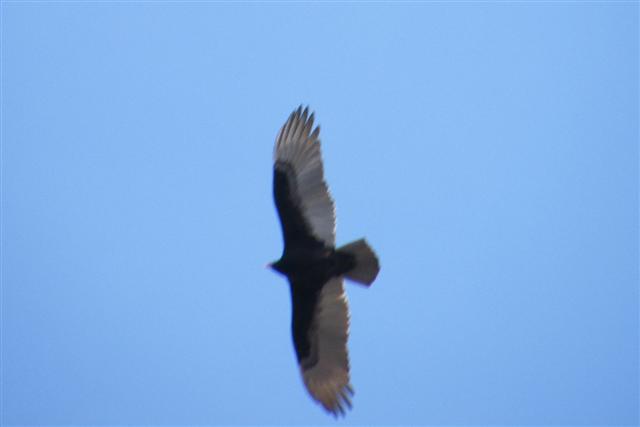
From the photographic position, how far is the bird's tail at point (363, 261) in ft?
31.5

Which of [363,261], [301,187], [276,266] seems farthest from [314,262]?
[301,187]

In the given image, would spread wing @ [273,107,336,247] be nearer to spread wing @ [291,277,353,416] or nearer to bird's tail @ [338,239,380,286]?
bird's tail @ [338,239,380,286]

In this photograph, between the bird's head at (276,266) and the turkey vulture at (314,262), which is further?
the bird's head at (276,266)

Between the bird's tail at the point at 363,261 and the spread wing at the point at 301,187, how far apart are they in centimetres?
33

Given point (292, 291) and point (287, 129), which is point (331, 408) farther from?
point (287, 129)

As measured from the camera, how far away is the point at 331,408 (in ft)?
32.6

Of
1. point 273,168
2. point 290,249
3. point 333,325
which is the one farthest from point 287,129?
point 333,325

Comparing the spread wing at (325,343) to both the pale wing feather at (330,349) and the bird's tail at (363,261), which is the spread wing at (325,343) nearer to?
the pale wing feather at (330,349)

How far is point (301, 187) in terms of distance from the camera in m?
10.0

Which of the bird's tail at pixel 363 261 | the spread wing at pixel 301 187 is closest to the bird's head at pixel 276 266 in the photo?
the spread wing at pixel 301 187

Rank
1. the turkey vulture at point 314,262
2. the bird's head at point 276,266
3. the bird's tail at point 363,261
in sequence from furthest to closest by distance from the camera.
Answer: the bird's head at point 276,266, the turkey vulture at point 314,262, the bird's tail at point 363,261

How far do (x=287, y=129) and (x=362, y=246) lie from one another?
1.55 m

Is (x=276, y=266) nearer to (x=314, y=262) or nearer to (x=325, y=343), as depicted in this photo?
(x=314, y=262)

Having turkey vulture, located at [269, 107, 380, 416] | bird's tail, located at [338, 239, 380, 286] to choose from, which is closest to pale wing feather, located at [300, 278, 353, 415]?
turkey vulture, located at [269, 107, 380, 416]
